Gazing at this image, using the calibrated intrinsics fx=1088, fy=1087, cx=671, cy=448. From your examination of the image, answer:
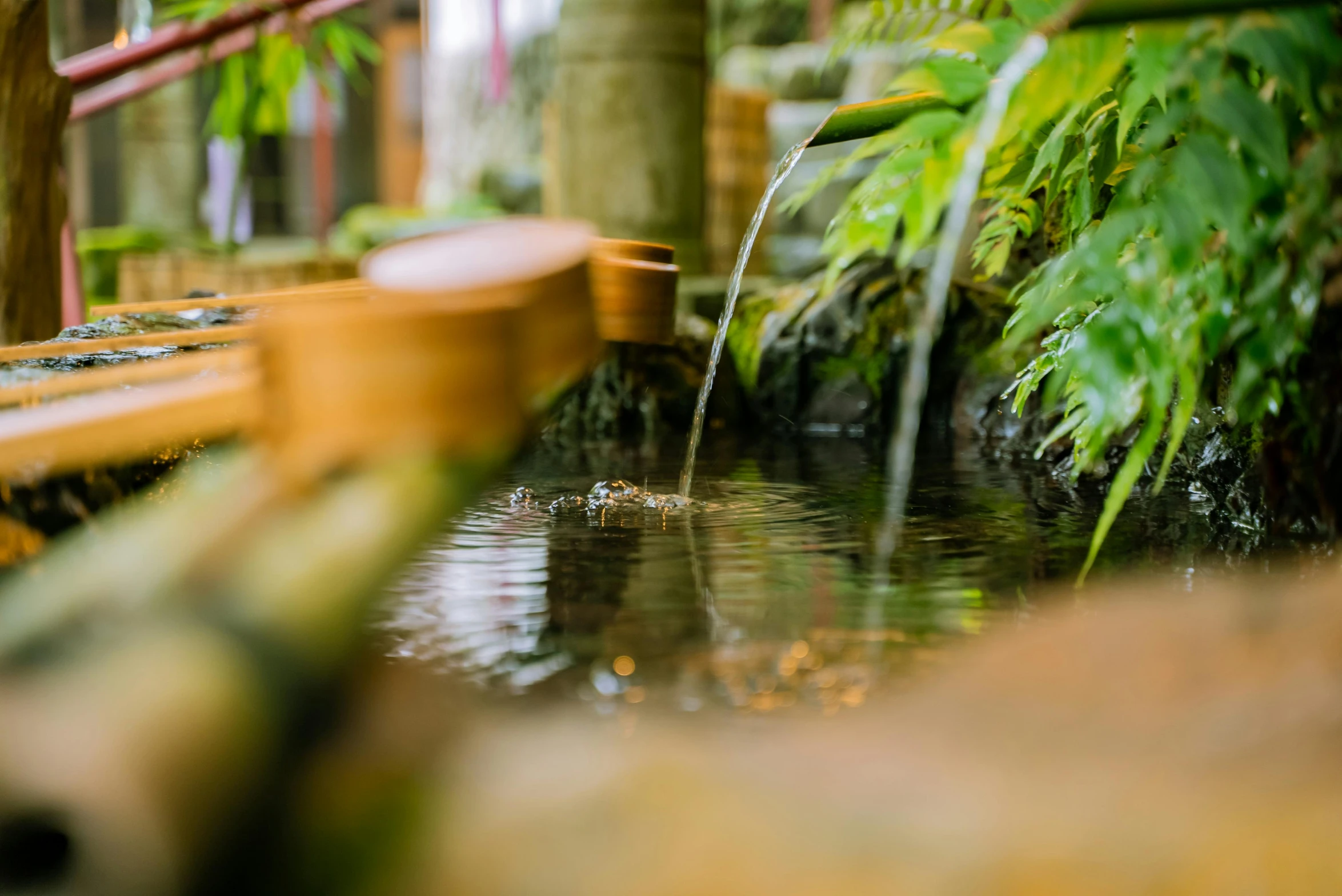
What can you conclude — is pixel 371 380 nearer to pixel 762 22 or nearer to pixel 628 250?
pixel 628 250

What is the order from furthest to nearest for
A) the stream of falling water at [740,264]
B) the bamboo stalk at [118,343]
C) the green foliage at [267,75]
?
the green foliage at [267,75] < the stream of falling water at [740,264] < the bamboo stalk at [118,343]

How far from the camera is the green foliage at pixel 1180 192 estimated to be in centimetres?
155

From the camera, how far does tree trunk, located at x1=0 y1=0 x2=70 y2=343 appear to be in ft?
12.9

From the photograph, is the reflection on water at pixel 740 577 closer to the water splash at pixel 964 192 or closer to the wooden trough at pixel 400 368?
the water splash at pixel 964 192

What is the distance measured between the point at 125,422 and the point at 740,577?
51.5 inches

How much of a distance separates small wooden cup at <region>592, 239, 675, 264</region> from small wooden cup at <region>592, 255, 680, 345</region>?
139mm

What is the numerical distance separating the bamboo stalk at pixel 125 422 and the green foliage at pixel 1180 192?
91 cm

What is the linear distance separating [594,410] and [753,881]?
476cm

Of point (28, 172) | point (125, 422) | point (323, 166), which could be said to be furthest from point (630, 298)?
point (323, 166)

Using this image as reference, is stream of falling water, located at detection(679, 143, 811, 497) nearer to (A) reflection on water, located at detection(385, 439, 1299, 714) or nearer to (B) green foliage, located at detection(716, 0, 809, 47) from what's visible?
(A) reflection on water, located at detection(385, 439, 1299, 714)

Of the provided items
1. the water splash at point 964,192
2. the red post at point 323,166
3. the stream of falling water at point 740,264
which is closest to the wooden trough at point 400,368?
the water splash at point 964,192

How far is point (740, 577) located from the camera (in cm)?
232

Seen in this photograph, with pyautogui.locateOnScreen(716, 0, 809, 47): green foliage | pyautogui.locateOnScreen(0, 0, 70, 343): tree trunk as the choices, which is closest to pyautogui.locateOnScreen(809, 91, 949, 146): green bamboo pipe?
pyautogui.locateOnScreen(0, 0, 70, 343): tree trunk

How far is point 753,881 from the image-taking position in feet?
3.57
